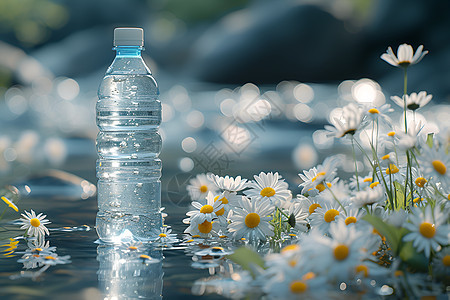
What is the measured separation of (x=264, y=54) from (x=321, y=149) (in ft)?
31.9

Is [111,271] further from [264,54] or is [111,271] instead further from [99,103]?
[264,54]

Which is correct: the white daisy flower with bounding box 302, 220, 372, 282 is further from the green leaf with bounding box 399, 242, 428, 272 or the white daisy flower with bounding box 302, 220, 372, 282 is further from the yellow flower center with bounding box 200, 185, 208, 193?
the yellow flower center with bounding box 200, 185, 208, 193

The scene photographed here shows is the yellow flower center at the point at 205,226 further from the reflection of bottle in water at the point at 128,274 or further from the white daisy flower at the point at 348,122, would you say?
the white daisy flower at the point at 348,122

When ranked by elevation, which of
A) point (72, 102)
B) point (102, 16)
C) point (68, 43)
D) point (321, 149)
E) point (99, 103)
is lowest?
point (99, 103)

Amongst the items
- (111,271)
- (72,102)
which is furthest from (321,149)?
(72,102)

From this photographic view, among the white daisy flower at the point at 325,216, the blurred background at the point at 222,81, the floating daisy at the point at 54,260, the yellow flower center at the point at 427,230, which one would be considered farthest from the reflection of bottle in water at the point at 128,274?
the blurred background at the point at 222,81

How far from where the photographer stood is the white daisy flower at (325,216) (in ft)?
8.73

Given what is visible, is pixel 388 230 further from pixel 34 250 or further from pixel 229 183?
pixel 34 250

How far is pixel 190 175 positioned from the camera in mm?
5656

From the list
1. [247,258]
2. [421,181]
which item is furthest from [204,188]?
[247,258]

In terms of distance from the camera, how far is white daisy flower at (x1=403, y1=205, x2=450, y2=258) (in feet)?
7.19

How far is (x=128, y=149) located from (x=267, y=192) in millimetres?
898

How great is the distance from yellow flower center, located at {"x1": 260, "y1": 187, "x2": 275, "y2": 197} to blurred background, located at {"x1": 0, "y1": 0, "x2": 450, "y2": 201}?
175 centimetres

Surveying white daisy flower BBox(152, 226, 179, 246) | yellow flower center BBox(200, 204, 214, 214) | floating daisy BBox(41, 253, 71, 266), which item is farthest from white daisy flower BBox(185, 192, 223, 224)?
floating daisy BBox(41, 253, 71, 266)
